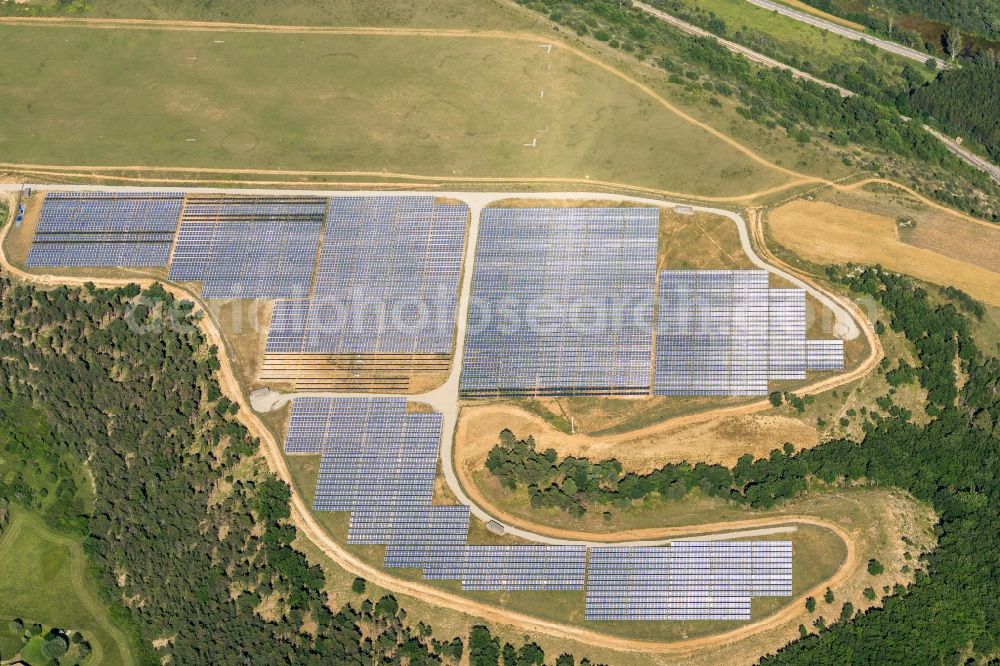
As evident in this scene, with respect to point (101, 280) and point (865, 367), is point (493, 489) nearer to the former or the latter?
point (865, 367)

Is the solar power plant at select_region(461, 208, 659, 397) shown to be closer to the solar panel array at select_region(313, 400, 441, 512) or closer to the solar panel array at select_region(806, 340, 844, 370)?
the solar panel array at select_region(313, 400, 441, 512)

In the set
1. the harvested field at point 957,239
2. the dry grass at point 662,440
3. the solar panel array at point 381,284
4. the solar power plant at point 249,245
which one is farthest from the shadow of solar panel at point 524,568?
the harvested field at point 957,239

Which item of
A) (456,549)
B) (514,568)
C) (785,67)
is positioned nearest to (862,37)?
(785,67)

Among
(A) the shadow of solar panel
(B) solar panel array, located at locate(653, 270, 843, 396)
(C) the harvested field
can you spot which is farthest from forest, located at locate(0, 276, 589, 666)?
(C) the harvested field

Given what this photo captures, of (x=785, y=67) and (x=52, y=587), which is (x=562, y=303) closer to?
(x=785, y=67)

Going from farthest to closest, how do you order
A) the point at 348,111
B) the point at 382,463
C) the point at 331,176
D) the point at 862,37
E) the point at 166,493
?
the point at 862,37, the point at 348,111, the point at 331,176, the point at 166,493, the point at 382,463

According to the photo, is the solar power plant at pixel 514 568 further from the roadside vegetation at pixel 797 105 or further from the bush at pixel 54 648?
the roadside vegetation at pixel 797 105
